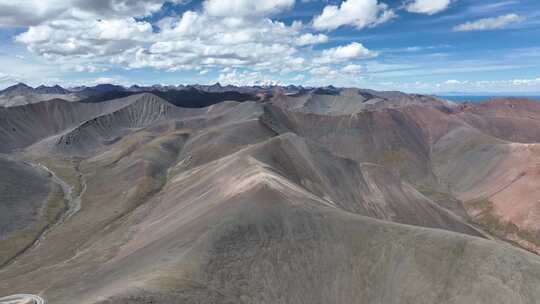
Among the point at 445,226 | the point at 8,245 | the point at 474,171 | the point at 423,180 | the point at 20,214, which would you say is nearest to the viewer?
the point at 8,245

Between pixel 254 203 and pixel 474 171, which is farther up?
pixel 254 203

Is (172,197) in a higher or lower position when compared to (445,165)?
higher

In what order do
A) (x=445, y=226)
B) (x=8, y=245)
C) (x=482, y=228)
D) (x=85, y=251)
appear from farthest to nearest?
(x=482, y=228) < (x=445, y=226) < (x=8, y=245) < (x=85, y=251)

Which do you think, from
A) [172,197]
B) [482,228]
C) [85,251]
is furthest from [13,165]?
[482,228]

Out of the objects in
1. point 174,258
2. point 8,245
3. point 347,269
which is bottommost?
point 8,245

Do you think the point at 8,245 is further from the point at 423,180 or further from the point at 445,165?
the point at 445,165

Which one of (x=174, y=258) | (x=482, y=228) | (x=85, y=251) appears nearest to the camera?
(x=174, y=258)

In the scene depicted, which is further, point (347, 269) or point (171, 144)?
point (171, 144)

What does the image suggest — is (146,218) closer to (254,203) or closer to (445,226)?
(254,203)

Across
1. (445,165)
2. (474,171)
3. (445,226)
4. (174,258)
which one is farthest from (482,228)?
(174,258)
